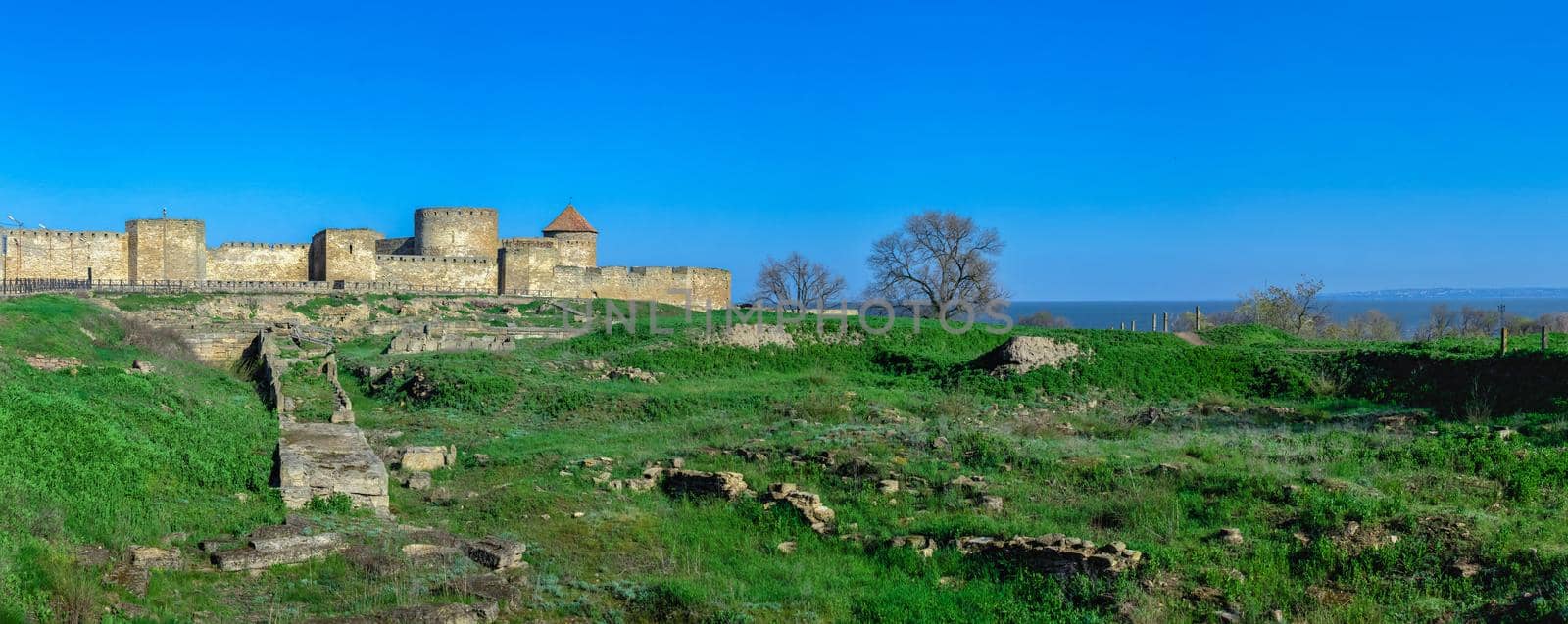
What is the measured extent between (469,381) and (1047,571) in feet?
45.3

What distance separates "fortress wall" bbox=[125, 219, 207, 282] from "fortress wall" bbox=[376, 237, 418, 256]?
7680 millimetres

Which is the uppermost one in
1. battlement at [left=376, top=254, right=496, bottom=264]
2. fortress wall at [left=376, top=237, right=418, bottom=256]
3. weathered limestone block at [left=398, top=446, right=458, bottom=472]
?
fortress wall at [left=376, top=237, right=418, bottom=256]

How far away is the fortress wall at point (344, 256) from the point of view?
42.0m

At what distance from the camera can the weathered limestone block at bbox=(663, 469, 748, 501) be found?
11.5 m

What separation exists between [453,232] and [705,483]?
3654cm

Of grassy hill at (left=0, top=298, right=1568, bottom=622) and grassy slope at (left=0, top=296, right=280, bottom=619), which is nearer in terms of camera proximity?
grassy slope at (left=0, top=296, right=280, bottom=619)

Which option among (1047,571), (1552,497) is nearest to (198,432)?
(1047,571)

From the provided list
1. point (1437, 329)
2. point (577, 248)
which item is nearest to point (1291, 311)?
point (1437, 329)

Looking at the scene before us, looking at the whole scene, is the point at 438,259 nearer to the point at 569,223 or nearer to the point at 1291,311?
the point at 569,223

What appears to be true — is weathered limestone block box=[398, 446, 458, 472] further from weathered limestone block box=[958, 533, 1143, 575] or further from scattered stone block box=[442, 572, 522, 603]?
weathered limestone block box=[958, 533, 1143, 575]

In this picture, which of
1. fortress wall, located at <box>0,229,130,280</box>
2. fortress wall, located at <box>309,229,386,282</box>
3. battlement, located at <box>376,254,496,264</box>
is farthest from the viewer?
battlement, located at <box>376,254,496,264</box>

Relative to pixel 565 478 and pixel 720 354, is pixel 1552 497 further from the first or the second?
pixel 720 354

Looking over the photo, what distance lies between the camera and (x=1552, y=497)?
9.87 m

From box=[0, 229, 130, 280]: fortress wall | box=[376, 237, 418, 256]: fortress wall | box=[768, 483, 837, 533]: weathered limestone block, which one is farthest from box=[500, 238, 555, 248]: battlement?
box=[768, 483, 837, 533]: weathered limestone block
